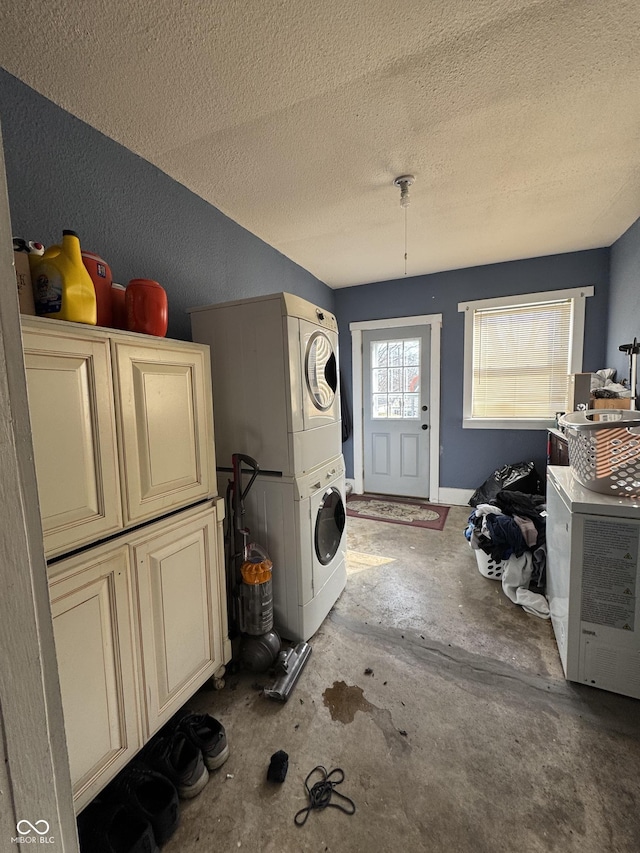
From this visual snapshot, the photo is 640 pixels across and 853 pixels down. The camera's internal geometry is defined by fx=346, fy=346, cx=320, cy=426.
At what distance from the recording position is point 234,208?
222cm

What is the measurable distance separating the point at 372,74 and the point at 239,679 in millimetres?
2632

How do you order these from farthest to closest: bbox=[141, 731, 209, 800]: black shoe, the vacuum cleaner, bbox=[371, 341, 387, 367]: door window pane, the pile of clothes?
bbox=[371, 341, 387, 367]: door window pane, the pile of clothes, the vacuum cleaner, bbox=[141, 731, 209, 800]: black shoe

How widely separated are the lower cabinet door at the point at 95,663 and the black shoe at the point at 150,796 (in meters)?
0.06

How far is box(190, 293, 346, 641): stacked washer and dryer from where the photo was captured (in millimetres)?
1672

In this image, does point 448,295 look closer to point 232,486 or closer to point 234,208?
point 234,208

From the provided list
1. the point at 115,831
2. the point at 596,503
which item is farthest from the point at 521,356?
the point at 115,831

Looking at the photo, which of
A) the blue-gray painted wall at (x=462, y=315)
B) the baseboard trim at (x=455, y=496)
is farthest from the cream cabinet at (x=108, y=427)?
the baseboard trim at (x=455, y=496)

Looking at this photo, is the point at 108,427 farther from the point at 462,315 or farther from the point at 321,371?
the point at 462,315

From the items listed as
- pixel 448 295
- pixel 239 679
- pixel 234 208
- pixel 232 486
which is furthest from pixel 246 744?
pixel 448 295

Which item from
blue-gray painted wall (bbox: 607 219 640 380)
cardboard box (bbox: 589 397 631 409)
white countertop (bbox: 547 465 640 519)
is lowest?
white countertop (bbox: 547 465 640 519)

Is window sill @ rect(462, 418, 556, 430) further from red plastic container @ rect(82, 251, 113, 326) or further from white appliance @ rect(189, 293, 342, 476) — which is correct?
red plastic container @ rect(82, 251, 113, 326)

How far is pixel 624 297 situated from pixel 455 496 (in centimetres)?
229

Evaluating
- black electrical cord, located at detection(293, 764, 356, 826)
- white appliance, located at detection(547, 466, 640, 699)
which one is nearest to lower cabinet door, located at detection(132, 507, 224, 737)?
black electrical cord, located at detection(293, 764, 356, 826)

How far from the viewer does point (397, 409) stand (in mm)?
4027
